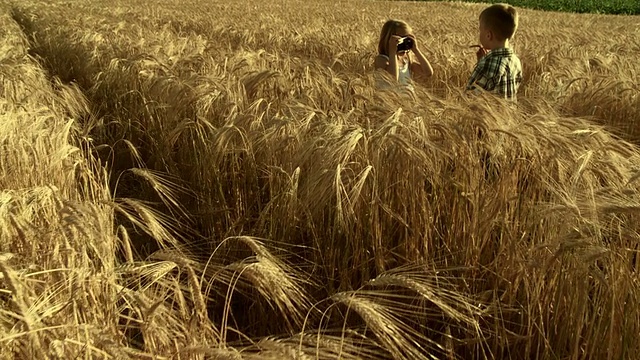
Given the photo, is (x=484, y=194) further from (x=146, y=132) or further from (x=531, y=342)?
(x=146, y=132)

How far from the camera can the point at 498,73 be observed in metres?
3.14

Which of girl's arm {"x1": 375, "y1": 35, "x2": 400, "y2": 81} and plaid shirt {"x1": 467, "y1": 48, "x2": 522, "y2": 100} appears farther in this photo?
girl's arm {"x1": 375, "y1": 35, "x2": 400, "y2": 81}

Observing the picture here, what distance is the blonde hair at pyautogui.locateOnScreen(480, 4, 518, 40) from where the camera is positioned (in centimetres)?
Result: 316

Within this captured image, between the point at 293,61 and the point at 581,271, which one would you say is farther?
the point at 293,61

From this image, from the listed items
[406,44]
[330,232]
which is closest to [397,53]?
[406,44]

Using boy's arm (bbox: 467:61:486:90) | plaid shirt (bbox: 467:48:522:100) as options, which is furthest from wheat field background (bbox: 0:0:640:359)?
boy's arm (bbox: 467:61:486:90)

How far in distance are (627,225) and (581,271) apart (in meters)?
0.18

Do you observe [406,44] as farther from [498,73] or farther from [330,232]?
[330,232]

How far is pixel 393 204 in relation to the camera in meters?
2.02

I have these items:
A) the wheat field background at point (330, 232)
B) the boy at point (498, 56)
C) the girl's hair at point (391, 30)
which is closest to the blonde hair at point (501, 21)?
the boy at point (498, 56)

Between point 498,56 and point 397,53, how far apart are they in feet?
2.67

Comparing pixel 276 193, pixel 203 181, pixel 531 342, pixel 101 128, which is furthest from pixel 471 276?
pixel 101 128

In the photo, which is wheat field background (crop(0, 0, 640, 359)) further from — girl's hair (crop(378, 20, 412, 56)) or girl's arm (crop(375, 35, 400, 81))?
girl's hair (crop(378, 20, 412, 56))

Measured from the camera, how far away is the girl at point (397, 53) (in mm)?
3668
